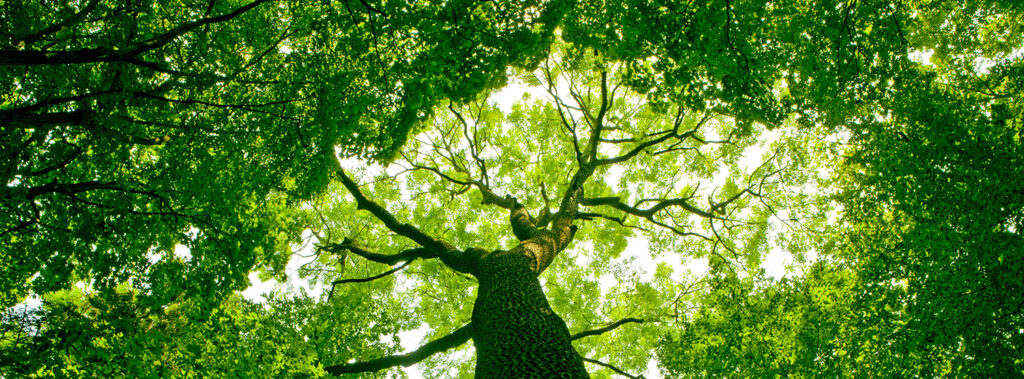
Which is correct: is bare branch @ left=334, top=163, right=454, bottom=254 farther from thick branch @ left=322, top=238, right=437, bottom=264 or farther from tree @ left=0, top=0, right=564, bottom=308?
tree @ left=0, top=0, right=564, bottom=308

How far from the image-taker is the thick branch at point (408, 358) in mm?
6169

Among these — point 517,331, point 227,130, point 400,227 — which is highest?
point 400,227

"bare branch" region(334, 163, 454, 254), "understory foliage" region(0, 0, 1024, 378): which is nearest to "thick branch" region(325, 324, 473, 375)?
"understory foliage" region(0, 0, 1024, 378)

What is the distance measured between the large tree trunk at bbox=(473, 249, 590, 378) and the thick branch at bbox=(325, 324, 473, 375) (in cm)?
97

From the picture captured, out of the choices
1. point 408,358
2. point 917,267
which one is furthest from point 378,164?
point 917,267

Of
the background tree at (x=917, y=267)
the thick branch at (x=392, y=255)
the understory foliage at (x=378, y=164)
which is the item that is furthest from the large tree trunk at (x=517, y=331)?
the background tree at (x=917, y=267)

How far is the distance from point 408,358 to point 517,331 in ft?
9.92

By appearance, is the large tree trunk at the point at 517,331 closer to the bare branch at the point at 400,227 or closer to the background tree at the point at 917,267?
the bare branch at the point at 400,227

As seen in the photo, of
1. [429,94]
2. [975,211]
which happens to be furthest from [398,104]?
[975,211]

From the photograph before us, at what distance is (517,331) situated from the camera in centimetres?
426

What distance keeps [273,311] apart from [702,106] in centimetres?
670

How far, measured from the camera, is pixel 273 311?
608cm

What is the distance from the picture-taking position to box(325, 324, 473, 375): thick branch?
20.2 feet

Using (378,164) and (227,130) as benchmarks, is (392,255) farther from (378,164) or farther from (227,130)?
(227,130)
